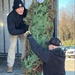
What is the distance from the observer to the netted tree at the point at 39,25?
16.6ft

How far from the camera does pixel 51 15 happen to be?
508cm

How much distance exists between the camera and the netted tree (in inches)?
199

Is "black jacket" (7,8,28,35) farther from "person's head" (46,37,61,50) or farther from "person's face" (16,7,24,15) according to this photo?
"person's head" (46,37,61,50)

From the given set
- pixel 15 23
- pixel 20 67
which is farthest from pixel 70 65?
pixel 15 23

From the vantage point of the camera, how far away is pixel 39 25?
507 cm

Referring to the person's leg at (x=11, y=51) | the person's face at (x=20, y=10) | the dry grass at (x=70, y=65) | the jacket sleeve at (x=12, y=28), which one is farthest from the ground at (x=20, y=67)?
the person's face at (x=20, y=10)

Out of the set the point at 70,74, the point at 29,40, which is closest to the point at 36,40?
the point at 29,40

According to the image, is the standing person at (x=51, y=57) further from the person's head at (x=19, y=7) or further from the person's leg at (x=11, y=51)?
the person's leg at (x=11, y=51)

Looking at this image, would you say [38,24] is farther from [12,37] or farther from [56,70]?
[12,37]

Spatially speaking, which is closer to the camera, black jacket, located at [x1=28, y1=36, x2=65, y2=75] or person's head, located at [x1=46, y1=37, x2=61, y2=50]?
black jacket, located at [x1=28, y1=36, x2=65, y2=75]

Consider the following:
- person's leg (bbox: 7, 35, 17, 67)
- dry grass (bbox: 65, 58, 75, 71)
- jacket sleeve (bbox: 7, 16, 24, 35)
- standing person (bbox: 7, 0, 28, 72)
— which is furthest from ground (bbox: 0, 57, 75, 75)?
jacket sleeve (bbox: 7, 16, 24, 35)

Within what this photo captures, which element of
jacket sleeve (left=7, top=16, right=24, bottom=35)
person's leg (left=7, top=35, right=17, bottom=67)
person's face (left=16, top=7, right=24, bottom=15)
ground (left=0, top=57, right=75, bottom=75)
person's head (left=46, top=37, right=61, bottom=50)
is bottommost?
ground (left=0, top=57, right=75, bottom=75)

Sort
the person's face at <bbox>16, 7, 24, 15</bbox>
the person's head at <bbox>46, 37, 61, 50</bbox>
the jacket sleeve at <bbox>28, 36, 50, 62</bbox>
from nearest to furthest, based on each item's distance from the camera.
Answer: the jacket sleeve at <bbox>28, 36, 50, 62</bbox>
the person's head at <bbox>46, 37, 61, 50</bbox>
the person's face at <bbox>16, 7, 24, 15</bbox>

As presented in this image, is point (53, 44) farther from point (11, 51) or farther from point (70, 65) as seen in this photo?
point (70, 65)
